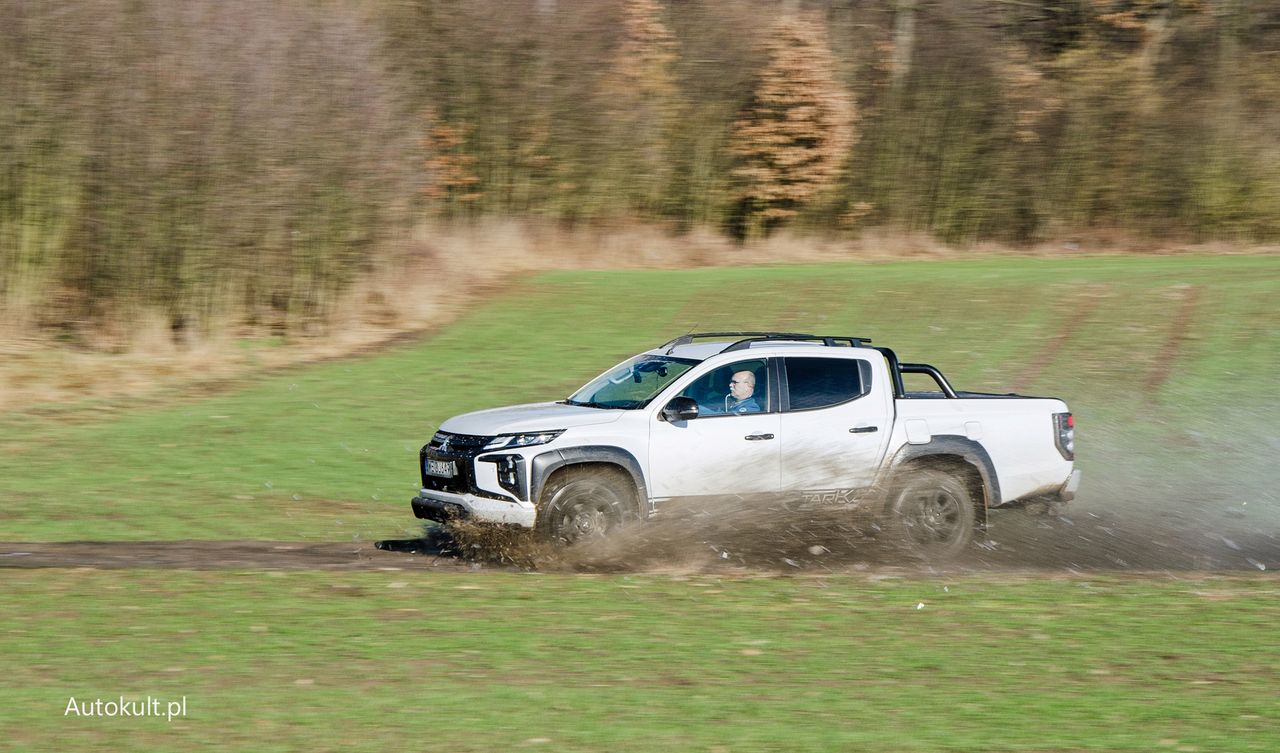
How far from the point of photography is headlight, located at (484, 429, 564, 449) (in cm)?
942

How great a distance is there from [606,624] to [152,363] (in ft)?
44.5

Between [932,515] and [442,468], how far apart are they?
3.72 meters

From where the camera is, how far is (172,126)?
19.2 metres

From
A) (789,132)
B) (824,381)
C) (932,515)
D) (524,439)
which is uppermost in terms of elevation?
(789,132)

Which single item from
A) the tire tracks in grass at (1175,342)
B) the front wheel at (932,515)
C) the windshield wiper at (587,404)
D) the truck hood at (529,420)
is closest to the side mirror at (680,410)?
the truck hood at (529,420)

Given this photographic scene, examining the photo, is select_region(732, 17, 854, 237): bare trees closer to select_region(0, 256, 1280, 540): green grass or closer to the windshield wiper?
select_region(0, 256, 1280, 540): green grass

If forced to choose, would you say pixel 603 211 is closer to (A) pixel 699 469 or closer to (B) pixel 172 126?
(B) pixel 172 126

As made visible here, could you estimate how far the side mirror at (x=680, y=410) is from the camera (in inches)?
382

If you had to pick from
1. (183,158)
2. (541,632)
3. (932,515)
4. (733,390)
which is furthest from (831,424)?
(183,158)

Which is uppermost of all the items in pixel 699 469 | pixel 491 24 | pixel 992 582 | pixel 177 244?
pixel 491 24

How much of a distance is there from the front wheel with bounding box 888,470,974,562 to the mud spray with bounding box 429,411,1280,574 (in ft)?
0.45

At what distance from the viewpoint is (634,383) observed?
34.0ft

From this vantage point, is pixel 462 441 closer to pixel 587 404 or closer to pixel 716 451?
pixel 587 404

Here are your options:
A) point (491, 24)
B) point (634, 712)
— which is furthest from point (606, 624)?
point (491, 24)
